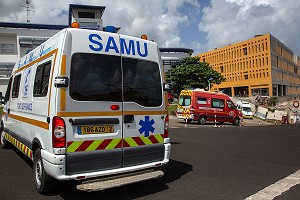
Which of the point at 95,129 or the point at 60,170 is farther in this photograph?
the point at 95,129

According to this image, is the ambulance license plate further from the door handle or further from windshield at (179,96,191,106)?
windshield at (179,96,191,106)

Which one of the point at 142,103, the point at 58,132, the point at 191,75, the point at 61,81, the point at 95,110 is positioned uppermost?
the point at 191,75

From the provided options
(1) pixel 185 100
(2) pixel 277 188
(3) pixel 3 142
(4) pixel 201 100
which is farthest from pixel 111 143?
(4) pixel 201 100

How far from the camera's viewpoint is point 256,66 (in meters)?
80.9

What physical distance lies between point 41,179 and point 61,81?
5.58 ft

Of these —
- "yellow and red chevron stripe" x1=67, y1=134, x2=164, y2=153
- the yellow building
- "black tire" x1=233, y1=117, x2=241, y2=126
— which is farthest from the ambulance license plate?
the yellow building

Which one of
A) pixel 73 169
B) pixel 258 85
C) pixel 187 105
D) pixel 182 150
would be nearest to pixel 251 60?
pixel 258 85

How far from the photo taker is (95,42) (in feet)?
15.1

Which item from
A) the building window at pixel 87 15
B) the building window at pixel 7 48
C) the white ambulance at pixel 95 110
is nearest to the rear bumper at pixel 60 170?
the white ambulance at pixel 95 110

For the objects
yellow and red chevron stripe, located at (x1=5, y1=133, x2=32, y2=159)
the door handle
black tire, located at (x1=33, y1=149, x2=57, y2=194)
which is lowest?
black tire, located at (x1=33, y1=149, x2=57, y2=194)

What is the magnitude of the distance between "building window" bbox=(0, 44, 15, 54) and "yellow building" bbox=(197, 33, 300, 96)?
60.0 meters

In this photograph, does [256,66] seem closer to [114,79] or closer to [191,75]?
[191,75]

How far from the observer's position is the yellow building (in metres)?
78.0

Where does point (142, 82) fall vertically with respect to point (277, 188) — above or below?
above
